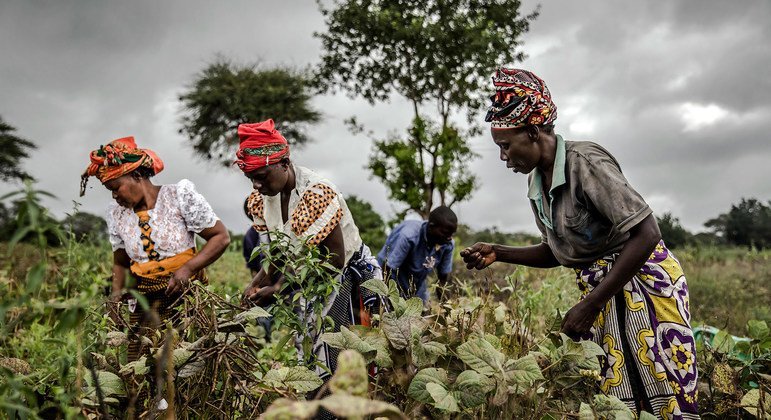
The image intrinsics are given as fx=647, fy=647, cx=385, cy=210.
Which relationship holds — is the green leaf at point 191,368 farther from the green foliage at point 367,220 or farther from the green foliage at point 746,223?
the green foliage at point 746,223

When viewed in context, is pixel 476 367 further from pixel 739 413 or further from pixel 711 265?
pixel 711 265

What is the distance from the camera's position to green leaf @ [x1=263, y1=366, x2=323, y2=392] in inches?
58.9

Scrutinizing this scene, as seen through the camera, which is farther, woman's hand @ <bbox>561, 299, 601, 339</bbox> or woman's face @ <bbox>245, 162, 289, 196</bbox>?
woman's face @ <bbox>245, 162, 289, 196</bbox>

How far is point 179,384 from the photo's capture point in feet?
4.94

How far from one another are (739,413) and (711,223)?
25713 mm

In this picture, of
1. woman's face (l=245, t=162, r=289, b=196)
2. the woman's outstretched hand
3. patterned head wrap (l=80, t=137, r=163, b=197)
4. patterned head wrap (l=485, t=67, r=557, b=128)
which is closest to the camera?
patterned head wrap (l=485, t=67, r=557, b=128)

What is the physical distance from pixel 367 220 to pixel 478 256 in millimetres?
13071

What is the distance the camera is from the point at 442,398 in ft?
4.51

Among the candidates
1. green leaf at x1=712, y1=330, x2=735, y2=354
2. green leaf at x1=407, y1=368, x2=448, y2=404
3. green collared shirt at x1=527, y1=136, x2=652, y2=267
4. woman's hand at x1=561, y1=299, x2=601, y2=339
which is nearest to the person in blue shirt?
green leaf at x1=712, y1=330, x2=735, y2=354

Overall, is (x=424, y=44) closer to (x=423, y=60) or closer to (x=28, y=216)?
(x=423, y=60)

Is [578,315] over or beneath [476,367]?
over

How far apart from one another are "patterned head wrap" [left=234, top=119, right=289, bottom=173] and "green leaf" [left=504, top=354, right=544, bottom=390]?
1.54m

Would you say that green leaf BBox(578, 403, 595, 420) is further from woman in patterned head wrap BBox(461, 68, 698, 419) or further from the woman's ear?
the woman's ear

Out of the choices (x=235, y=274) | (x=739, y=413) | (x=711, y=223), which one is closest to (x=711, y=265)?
(x=235, y=274)
